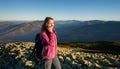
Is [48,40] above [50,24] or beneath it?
beneath

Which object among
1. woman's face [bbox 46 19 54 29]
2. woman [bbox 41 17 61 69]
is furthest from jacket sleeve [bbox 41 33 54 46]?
woman's face [bbox 46 19 54 29]

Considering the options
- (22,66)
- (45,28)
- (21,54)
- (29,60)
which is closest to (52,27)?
(45,28)

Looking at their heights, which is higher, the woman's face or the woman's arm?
the woman's face

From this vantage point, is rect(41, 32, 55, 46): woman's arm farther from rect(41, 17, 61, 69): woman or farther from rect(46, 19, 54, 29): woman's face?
rect(46, 19, 54, 29): woman's face

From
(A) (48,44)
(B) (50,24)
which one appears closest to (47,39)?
(A) (48,44)

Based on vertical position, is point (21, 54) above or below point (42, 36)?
below

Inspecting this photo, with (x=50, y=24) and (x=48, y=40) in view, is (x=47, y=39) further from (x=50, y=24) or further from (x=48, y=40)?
(x=50, y=24)

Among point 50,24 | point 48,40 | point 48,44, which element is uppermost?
point 50,24

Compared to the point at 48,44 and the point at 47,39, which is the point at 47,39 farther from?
the point at 48,44

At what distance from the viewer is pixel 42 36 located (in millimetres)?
9500

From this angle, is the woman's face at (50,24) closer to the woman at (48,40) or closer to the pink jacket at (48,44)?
the woman at (48,40)

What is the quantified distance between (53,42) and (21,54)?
15.0 metres

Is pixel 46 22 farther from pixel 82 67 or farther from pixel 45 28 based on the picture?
pixel 82 67

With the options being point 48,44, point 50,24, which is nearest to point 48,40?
point 48,44
